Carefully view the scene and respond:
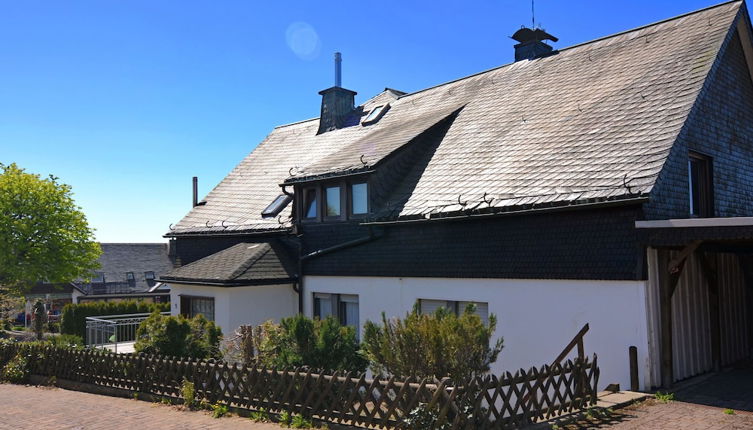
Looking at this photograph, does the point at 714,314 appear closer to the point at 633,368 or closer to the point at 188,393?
the point at 633,368

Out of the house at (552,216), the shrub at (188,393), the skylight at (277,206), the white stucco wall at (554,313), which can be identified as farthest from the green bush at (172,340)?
the skylight at (277,206)

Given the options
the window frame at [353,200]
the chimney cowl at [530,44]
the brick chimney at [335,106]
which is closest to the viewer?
the window frame at [353,200]

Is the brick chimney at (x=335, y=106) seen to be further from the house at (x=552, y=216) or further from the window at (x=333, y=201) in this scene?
the window at (x=333, y=201)

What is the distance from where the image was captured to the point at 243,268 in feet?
57.9

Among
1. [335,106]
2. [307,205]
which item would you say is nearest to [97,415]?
[307,205]

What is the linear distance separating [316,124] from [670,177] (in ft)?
56.8

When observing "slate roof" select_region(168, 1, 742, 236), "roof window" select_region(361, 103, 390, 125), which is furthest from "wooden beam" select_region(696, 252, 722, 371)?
"roof window" select_region(361, 103, 390, 125)

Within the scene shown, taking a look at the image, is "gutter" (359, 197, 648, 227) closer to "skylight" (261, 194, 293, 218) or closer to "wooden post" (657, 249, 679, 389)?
"wooden post" (657, 249, 679, 389)

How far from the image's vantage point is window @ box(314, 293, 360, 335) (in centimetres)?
1647

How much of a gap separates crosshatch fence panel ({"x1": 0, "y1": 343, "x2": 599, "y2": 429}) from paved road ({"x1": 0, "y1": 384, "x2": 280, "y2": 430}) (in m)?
0.49

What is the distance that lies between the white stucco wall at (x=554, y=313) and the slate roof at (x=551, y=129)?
1.69 meters

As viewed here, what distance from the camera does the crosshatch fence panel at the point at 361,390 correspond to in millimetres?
8445

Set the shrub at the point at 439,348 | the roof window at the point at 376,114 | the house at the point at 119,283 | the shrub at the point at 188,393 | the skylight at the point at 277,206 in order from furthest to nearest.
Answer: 1. the house at the point at 119,283
2. the roof window at the point at 376,114
3. the skylight at the point at 277,206
4. the shrub at the point at 188,393
5. the shrub at the point at 439,348

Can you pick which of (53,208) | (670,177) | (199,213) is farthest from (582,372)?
(53,208)
